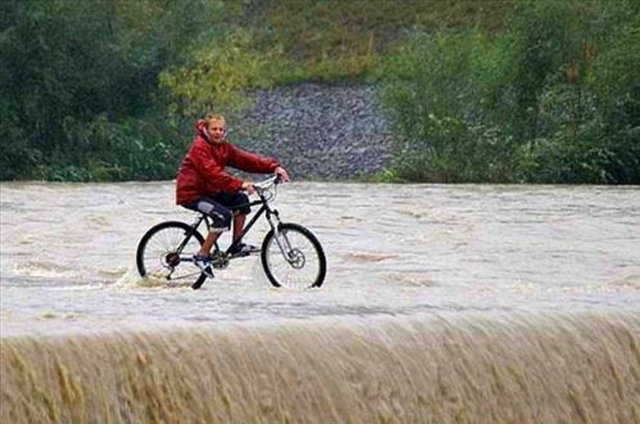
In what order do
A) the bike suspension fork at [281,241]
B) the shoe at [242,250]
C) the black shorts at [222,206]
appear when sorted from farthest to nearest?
the shoe at [242,250], the bike suspension fork at [281,241], the black shorts at [222,206]

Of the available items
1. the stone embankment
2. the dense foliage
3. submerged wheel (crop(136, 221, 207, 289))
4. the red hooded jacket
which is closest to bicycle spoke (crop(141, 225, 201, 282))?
submerged wheel (crop(136, 221, 207, 289))

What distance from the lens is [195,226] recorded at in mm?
17531

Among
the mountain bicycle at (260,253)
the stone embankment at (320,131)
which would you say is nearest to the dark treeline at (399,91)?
the stone embankment at (320,131)

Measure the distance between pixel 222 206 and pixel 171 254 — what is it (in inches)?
37.6

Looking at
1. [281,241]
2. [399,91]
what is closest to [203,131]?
[281,241]

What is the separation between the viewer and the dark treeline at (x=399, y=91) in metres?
42.8

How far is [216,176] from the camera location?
54.3 ft

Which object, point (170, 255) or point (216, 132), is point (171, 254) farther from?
point (216, 132)

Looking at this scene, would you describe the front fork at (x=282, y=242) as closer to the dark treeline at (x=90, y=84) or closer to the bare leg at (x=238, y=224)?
the bare leg at (x=238, y=224)

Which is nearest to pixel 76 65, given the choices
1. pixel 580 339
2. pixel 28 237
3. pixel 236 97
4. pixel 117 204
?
pixel 236 97

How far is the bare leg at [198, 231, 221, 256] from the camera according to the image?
1709cm

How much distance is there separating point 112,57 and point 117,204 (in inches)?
601

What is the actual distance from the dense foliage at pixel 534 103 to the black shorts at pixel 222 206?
2559 cm

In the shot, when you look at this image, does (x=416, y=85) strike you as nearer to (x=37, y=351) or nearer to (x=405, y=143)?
(x=405, y=143)
